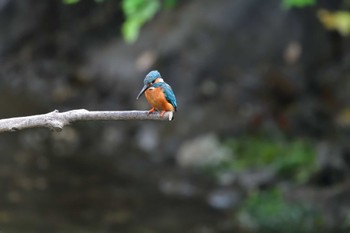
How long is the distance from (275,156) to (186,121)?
4.69 feet

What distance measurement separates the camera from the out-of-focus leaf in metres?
10.3

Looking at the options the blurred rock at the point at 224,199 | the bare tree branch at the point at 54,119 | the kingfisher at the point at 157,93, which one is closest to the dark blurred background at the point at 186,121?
the blurred rock at the point at 224,199

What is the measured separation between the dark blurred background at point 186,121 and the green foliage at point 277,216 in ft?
0.06

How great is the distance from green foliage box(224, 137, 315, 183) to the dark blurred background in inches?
0.8

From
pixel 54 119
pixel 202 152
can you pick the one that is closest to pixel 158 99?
pixel 54 119

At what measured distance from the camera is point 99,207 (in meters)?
9.05

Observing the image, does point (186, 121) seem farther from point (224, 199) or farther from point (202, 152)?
point (224, 199)

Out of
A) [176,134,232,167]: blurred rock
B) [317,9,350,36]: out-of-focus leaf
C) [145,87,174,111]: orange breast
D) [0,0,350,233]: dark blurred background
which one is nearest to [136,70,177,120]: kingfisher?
[145,87,174,111]: orange breast

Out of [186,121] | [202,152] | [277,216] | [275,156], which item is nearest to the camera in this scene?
[277,216]

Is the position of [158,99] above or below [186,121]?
below

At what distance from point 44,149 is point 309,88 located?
348cm

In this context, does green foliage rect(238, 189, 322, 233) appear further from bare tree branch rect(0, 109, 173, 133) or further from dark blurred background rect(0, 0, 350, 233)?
bare tree branch rect(0, 109, 173, 133)

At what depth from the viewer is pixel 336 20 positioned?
34.3 ft

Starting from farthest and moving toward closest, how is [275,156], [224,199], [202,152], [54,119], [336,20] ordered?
[336,20], [202,152], [275,156], [224,199], [54,119]
